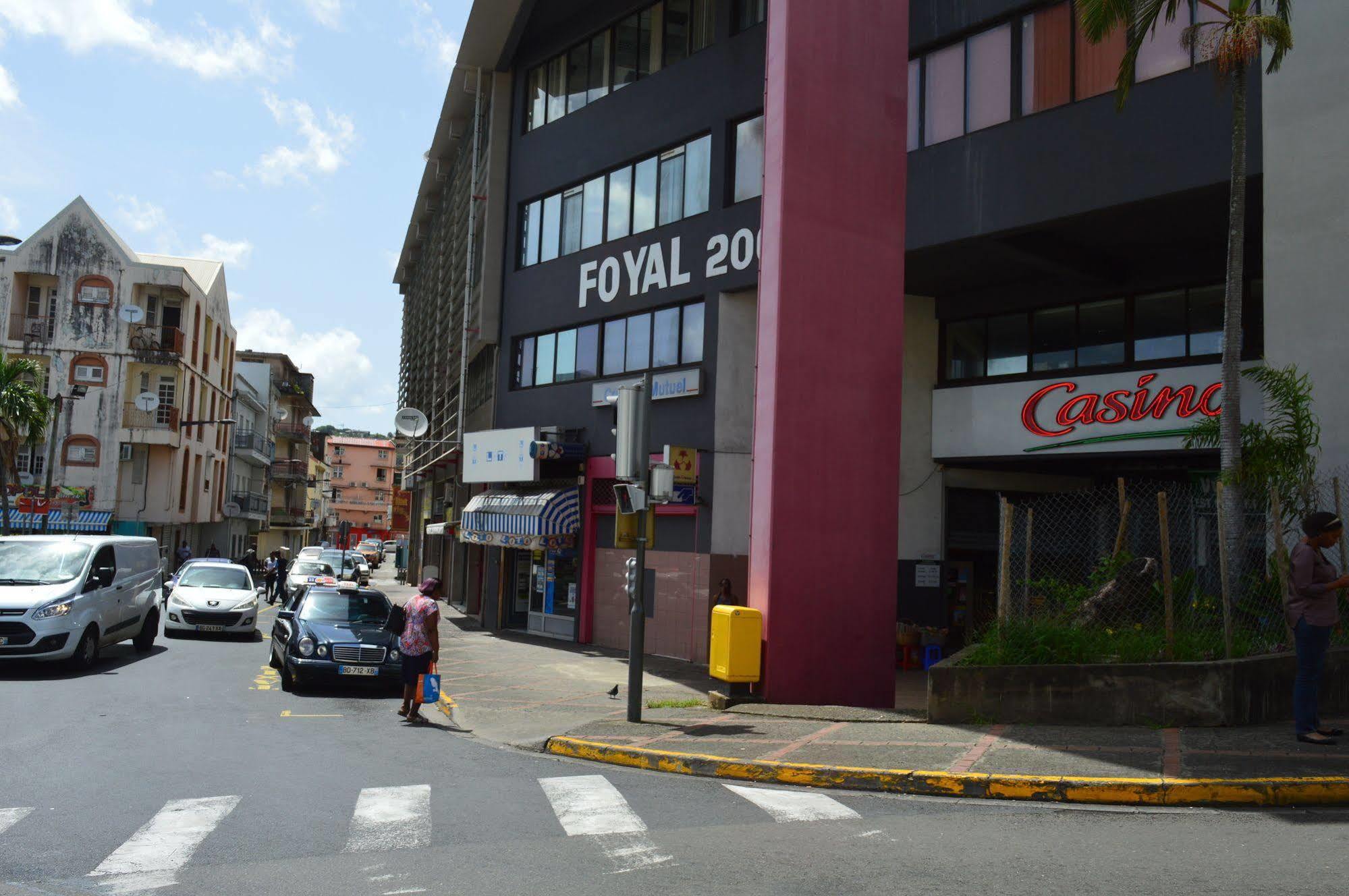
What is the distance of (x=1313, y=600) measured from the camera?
8.57 metres

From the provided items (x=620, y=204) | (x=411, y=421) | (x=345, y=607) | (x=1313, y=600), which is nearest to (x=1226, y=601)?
(x=1313, y=600)

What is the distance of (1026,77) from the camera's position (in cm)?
1666

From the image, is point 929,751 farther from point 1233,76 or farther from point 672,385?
point 672,385

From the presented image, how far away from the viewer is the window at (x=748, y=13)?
66.9 feet

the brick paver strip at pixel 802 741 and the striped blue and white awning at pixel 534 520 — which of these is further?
the striped blue and white awning at pixel 534 520

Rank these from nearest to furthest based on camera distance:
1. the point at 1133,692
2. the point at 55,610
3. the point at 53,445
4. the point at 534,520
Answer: the point at 1133,692, the point at 55,610, the point at 534,520, the point at 53,445

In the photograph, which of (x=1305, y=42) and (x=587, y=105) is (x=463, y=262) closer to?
(x=587, y=105)

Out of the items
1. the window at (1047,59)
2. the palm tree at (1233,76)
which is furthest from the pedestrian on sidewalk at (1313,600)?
the window at (1047,59)

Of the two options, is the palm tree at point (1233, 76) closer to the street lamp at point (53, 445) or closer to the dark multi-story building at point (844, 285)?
the dark multi-story building at point (844, 285)

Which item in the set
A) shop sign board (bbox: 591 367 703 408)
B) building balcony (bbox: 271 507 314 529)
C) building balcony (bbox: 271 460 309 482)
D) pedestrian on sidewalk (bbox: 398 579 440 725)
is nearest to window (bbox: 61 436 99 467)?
shop sign board (bbox: 591 367 703 408)

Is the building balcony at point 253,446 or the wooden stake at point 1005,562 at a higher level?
the building balcony at point 253,446

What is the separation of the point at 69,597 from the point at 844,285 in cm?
1135

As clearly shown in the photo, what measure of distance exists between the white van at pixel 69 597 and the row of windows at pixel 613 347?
389 inches

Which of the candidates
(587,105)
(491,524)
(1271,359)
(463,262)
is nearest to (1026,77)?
(1271,359)
